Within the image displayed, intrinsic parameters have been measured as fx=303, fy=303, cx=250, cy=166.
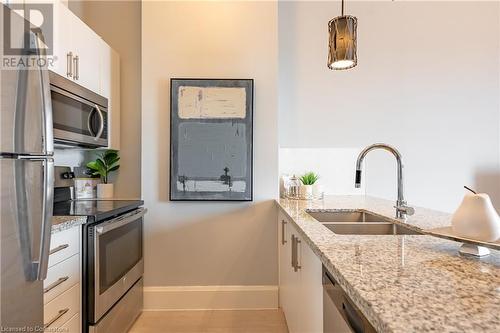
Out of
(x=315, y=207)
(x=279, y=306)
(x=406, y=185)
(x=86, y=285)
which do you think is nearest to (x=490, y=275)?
(x=315, y=207)

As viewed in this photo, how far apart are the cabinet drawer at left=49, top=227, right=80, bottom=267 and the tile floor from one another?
0.98m

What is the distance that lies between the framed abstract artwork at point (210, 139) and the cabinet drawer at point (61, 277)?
0.99 meters

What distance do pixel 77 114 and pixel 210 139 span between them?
36.6 inches

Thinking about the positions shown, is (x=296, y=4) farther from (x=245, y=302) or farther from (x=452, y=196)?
(x=245, y=302)

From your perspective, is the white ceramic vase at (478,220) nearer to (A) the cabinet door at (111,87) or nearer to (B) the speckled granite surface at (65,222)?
(B) the speckled granite surface at (65,222)

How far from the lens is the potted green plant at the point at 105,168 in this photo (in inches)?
99.3

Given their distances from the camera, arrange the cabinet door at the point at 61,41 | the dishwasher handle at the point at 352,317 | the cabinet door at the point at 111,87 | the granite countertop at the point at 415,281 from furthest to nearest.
Result: the cabinet door at the point at 111,87 < the cabinet door at the point at 61,41 < the dishwasher handle at the point at 352,317 < the granite countertop at the point at 415,281

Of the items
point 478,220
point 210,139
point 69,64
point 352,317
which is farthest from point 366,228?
point 69,64

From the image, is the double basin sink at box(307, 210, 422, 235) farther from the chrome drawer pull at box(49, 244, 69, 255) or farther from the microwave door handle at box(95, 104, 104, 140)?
the microwave door handle at box(95, 104, 104, 140)

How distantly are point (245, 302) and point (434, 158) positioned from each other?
2.17m

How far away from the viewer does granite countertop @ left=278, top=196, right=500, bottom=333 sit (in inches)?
20.1

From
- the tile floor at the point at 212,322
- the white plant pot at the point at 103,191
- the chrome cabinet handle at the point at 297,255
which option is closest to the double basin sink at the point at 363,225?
the chrome cabinet handle at the point at 297,255

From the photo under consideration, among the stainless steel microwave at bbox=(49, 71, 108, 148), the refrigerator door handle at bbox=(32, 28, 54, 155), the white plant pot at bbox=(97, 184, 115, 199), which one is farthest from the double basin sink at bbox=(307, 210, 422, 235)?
the white plant pot at bbox=(97, 184, 115, 199)

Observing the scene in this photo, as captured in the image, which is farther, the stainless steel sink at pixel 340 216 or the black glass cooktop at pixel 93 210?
the stainless steel sink at pixel 340 216
